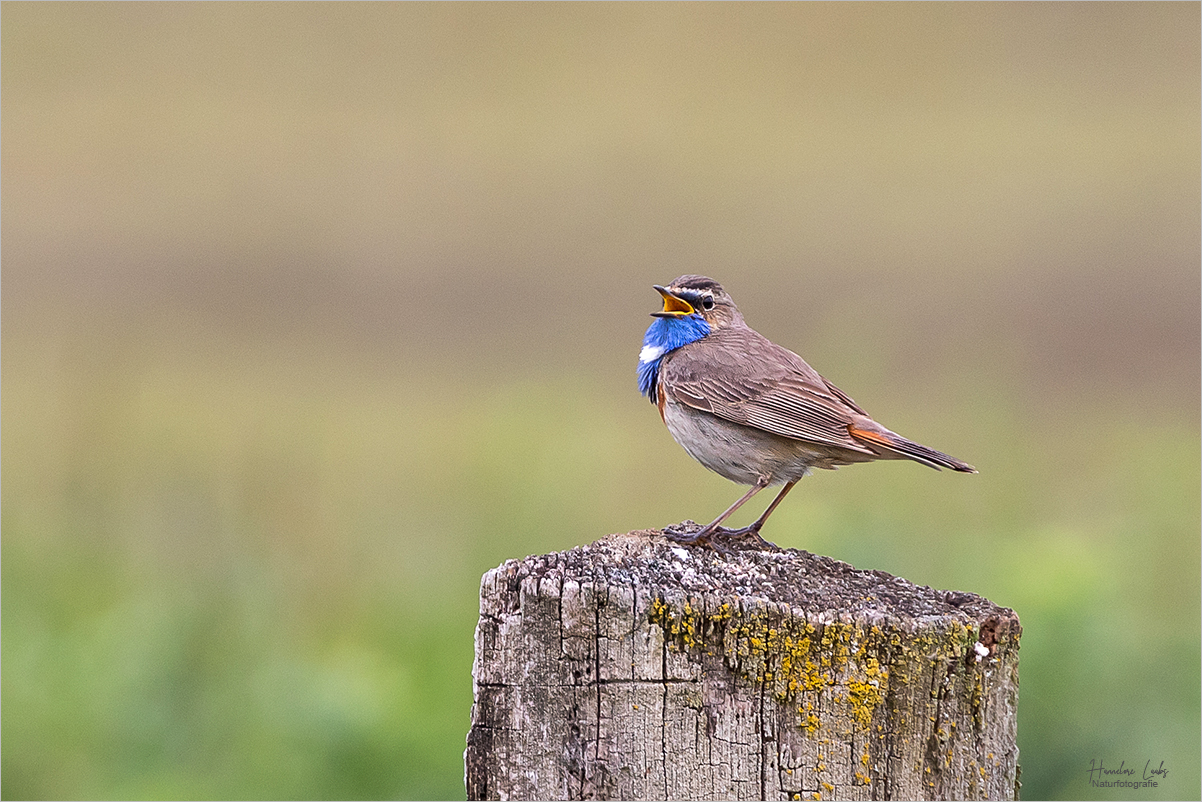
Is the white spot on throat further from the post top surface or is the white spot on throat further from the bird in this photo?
the post top surface

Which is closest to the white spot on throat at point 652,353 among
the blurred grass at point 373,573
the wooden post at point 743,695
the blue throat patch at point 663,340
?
the blue throat patch at point 663,340

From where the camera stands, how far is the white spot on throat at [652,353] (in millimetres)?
6980

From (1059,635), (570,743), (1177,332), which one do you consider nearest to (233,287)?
(1177,332)

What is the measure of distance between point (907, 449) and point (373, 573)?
4612 mm

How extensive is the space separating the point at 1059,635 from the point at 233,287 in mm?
13970

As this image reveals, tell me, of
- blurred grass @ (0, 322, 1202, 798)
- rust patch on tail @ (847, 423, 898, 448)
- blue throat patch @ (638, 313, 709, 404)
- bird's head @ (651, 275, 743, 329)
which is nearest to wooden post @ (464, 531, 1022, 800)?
rust patch on tail @ (847, 423, 898, 448)

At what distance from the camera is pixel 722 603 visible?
3.80 meters

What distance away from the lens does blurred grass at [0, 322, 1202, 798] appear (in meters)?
7.28

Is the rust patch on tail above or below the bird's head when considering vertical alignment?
below

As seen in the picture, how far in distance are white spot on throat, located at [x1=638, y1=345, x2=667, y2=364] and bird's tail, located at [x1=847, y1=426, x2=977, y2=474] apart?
1.17 meters

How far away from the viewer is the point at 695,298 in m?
7.05

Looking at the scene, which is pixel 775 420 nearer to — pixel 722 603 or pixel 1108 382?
pixel 722 603

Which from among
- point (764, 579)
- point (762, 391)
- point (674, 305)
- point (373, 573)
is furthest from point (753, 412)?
point (373, 573)

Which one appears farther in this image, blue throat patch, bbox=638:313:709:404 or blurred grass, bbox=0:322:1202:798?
blurred grass, bbox=0:322:1202:798
